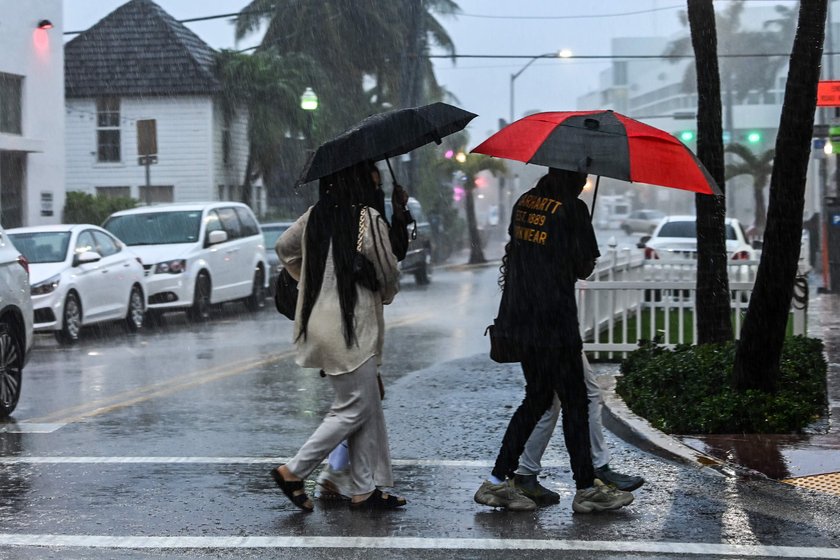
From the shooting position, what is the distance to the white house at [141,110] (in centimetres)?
3734

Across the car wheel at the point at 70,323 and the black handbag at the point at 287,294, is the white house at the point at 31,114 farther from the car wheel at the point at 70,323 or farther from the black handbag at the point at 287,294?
the black handbag at the point at 287,294

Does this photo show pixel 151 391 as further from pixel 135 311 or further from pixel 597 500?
pixel 135 311

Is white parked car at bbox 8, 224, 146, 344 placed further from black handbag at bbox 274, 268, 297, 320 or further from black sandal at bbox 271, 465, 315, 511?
black sandal at bbox 271, 465, 315, 511

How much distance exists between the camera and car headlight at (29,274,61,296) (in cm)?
1547

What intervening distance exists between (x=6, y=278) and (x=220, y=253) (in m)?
10.1

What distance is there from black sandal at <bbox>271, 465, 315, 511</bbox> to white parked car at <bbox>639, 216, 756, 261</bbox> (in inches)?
607

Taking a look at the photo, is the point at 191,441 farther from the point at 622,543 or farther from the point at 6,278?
the point at 622,543

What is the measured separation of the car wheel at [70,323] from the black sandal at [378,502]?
9988mm

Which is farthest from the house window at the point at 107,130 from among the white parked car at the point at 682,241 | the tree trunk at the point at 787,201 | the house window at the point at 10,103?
the tree trunk at the point at 787,201

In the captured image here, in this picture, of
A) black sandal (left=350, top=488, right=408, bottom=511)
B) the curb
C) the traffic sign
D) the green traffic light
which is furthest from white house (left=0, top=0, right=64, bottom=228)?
black sandal (left=350, top=488, right=408, bottom=511)

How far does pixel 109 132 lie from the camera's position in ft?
124

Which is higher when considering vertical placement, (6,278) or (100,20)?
(100,20)

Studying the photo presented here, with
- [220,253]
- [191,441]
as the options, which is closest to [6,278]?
[191,441]

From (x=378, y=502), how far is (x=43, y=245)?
11268 millimetres
